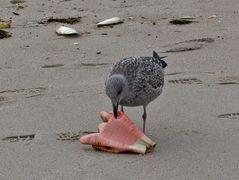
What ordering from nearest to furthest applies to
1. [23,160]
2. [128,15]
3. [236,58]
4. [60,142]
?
[23,160] < [60,142] < [236,58] < [128,15]

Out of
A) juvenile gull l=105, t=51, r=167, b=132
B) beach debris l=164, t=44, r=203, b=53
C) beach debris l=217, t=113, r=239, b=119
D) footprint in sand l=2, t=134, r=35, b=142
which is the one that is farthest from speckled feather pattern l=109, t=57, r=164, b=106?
beach debris l=164, t=44, r=203, b=53

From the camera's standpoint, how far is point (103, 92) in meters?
7.04

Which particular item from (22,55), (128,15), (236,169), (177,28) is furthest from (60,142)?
(128,15)

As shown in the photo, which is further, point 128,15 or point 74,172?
point 128,15

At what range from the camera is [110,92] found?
560 centimetres

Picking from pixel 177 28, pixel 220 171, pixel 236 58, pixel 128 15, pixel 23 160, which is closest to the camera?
pixel 220 171

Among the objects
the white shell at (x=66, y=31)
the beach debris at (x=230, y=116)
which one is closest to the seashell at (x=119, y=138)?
the beach debris at (x=230, y=116)

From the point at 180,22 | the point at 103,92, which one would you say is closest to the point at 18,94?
the point at 103,92

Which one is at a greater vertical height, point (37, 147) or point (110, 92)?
point (110, 92)

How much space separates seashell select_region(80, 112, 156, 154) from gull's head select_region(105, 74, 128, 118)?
0.11 metres

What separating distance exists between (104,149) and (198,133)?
0.90 metres

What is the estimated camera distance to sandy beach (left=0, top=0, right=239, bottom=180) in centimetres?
527

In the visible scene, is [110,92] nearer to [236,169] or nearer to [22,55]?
[236,169]

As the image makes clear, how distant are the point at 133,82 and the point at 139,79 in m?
0.08
